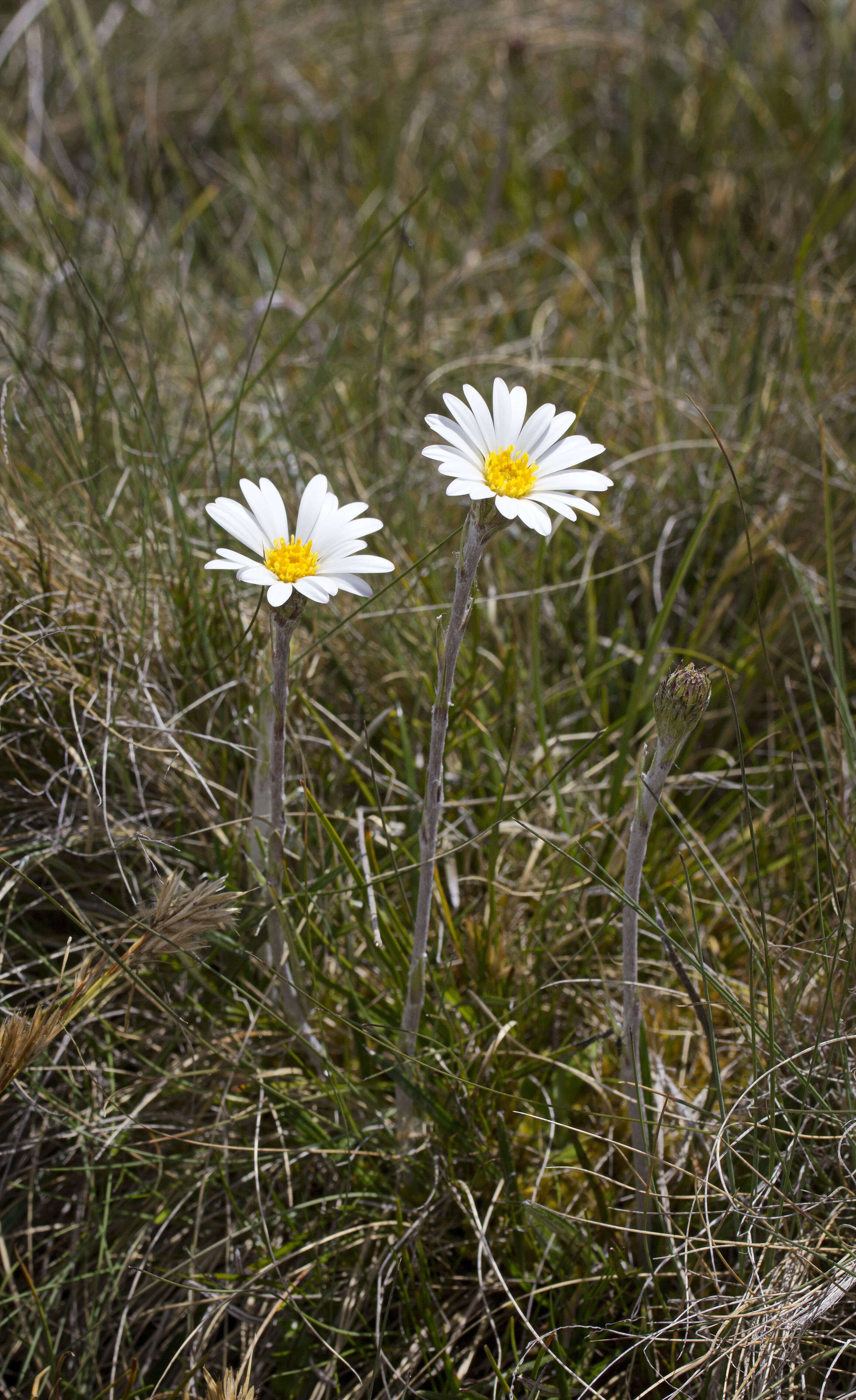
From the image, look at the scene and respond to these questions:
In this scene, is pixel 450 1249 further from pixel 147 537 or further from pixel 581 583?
pixel 147 537

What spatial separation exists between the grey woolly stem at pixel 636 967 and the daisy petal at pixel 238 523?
0.58 meters

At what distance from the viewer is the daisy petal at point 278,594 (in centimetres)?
116

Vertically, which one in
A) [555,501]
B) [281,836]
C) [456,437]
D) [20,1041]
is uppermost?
[456,437]

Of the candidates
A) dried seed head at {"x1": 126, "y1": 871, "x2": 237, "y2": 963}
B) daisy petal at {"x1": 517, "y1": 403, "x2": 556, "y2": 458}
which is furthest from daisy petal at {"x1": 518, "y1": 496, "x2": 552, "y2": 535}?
dried seed head at {"x1": 126, "y1": 871, "x2": 237, "y2": 963}

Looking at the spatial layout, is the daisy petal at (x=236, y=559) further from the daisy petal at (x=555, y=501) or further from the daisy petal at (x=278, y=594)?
the daisy petal at (x=555, y=501)

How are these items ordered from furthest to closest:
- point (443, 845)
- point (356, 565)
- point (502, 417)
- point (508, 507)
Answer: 1. point (443, 845)
2. point (502, 417)
3. point (356, 565)
4. point (508, 507)

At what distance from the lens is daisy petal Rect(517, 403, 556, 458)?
135cm

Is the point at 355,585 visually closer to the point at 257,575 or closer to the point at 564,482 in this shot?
the point at 257,575

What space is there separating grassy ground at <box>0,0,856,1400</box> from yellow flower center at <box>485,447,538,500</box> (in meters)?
0.33

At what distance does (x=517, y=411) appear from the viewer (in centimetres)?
138

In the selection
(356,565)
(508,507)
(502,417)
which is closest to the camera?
(508,507)

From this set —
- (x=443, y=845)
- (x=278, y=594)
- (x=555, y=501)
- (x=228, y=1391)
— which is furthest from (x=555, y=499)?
(x=228, y=1391)

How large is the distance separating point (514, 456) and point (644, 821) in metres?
0.51

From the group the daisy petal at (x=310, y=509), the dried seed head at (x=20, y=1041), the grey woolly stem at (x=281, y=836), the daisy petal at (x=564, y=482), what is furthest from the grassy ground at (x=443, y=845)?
the daisy petal at (x=564, y=482)
